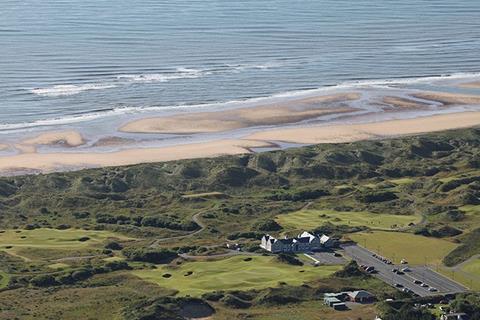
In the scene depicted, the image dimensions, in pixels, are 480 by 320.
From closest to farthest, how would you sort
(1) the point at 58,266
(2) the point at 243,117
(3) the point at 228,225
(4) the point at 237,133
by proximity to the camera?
(1) the point at 58,266 → (3) the point at 228,225 → (4) the point at 237,133 → (2) the point at 243,117

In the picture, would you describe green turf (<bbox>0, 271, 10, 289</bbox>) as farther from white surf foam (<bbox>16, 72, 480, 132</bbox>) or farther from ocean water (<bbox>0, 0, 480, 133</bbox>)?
ocean water (<bbox>0, 0, 480, 133</bbox>)

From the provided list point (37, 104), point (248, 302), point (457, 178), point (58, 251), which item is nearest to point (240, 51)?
point (37, 104)

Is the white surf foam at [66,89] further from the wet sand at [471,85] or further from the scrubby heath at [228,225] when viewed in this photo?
the wet sand at [471,85]

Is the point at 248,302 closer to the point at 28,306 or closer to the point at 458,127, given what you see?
the point at 28,306

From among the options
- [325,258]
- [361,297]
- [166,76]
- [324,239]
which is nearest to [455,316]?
[361,297]

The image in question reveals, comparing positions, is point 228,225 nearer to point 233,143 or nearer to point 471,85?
point 233,143

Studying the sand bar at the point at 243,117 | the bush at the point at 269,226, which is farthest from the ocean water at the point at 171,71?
the bush at the point at 269,226
